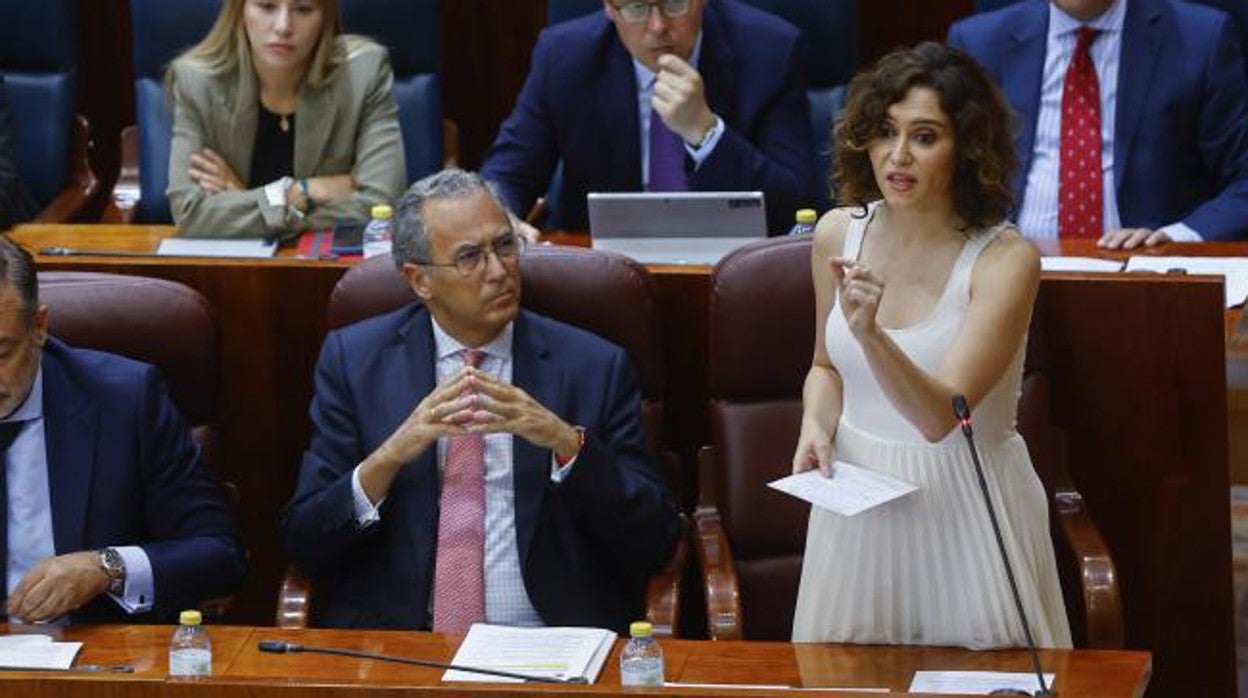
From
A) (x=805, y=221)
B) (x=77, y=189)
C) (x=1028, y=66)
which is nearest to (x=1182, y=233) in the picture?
(x=1028, y=66)

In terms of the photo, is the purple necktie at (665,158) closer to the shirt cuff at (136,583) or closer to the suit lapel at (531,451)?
the suit lapel at (531,451)

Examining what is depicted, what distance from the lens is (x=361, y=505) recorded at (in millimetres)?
2635

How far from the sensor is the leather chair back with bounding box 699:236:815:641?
109 inches

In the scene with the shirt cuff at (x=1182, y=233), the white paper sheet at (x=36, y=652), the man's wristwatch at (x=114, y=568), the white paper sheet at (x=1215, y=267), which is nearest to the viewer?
the white paper sheet at (x=36, y=652)

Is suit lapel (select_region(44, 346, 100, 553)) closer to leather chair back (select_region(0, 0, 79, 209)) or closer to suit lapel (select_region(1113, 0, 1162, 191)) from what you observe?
leather chair back (select_region(0, 0, 79, 209))

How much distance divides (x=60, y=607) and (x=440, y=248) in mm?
540

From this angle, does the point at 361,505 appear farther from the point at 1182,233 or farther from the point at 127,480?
the point at 1182,233

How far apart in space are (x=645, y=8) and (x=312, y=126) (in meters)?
0.50

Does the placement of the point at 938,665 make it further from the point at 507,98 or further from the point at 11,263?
the point at 507,98

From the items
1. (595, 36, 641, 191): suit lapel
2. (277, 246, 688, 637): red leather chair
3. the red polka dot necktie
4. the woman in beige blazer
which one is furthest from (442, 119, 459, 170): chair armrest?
(277, 246, 688, 637): red leather chair

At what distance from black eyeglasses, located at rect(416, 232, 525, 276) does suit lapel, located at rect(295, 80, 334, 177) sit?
0.85 meters

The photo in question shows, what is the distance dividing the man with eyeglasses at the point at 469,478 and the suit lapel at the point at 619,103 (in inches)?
30.4

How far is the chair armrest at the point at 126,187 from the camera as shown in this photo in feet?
12.5

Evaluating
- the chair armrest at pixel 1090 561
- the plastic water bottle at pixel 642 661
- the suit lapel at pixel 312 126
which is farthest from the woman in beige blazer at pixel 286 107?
the plastic water bottle at pixel 642 661
